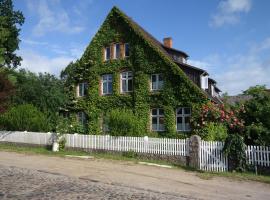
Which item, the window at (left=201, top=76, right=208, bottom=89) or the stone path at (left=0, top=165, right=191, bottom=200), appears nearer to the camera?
the stone path at (left=0, top=165, right=191, bottom=200)

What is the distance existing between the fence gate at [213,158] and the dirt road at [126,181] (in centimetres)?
174

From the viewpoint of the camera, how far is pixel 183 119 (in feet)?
86.0

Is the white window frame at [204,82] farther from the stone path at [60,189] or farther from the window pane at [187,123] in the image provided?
the stone path at [60,189]

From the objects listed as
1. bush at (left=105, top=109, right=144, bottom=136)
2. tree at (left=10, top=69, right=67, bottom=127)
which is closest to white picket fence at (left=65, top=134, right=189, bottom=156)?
bush at (left=105, top=109, right=144, bottom=136)

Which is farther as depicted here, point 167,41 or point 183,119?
point 167,41

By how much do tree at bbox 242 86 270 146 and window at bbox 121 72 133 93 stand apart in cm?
1139

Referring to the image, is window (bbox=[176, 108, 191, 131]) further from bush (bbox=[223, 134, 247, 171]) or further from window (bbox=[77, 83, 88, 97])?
window (bbox=[77, 83, 88, 97])

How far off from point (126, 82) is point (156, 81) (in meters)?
2.95

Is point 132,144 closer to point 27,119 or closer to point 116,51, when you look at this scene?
point 27,119

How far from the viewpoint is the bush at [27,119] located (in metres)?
27.6

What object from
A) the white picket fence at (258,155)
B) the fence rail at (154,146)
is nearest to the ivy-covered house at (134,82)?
the fence rail at (154,146)

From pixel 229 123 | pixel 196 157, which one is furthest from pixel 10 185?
pixel 229 123

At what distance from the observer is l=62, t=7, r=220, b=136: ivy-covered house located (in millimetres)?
26359

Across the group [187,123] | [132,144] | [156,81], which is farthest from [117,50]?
[132,144]
